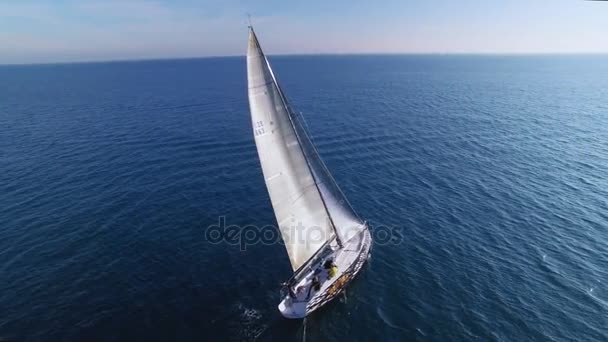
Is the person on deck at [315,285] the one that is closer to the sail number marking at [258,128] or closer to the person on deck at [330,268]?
the person on deck at [330,268]

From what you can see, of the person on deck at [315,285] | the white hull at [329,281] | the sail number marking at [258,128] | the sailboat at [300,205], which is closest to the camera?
the sail number marking at [258,128]

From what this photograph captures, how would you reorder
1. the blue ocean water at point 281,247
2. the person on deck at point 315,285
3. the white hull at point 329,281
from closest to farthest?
the white hull at point 329,281
the blue ocean water at point 281,247
the person on deck at point 315,285

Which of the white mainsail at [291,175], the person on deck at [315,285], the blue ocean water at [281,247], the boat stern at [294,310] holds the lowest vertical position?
the blue ocean water at [281,247]

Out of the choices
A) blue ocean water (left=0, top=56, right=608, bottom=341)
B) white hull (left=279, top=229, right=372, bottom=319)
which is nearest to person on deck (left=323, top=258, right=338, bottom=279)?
white hull (left=279, top=229, right=372, bottom=319)

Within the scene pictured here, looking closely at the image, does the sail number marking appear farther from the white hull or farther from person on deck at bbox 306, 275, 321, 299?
the white hull

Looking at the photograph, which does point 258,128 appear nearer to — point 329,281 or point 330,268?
point 330,268

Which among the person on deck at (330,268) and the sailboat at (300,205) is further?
the person on deck at (330,268)

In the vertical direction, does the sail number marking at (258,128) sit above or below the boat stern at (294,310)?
above

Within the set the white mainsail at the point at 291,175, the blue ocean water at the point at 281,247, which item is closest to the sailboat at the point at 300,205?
the white mainsail at the point at 291,175
